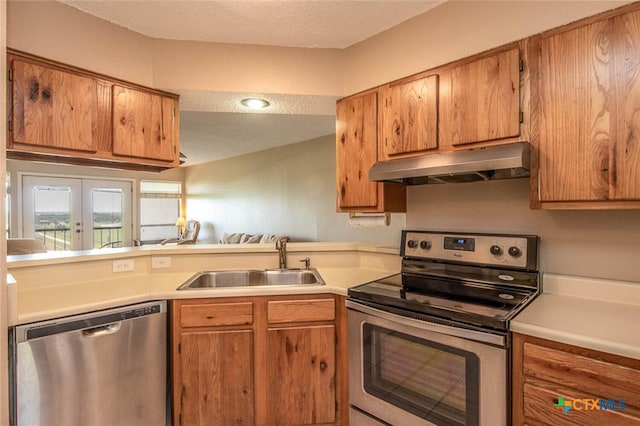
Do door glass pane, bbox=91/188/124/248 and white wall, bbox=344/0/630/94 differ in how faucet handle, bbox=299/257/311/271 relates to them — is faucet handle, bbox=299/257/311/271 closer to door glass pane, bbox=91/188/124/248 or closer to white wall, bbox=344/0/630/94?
white wall, bbox=344/0/630/94

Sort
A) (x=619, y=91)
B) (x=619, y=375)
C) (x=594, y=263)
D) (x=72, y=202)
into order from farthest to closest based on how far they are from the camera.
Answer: (x=72, y=202)
(x=594, y=263)
(x=619, y=91)
(x=619, y=375)

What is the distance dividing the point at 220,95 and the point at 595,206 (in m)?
2.14

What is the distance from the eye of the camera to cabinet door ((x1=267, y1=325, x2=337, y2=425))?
181 centimetres

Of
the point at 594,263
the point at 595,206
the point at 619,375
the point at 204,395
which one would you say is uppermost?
the point at 595,206

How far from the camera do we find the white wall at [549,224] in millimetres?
1473

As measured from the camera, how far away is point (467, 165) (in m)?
1.49

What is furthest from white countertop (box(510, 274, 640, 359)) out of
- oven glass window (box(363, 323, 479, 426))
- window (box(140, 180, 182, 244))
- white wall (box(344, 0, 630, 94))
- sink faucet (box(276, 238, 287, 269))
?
window (box(140, 180, 182, 244))

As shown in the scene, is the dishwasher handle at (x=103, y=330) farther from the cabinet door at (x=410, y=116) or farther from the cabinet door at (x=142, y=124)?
the cabinet door at (x=410, y=116)

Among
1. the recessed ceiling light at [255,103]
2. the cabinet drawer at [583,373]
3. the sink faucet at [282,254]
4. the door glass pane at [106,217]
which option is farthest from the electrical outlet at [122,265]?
the door glass pane at [106,217]

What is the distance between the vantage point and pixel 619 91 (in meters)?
1.28

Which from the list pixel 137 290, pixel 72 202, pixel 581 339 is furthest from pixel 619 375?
A: pixel 72 202

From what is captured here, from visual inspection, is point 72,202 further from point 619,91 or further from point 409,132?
point 619,91

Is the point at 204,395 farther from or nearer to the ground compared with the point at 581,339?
nearer to the ground

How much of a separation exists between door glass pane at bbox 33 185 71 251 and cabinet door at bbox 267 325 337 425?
629 centimetres
